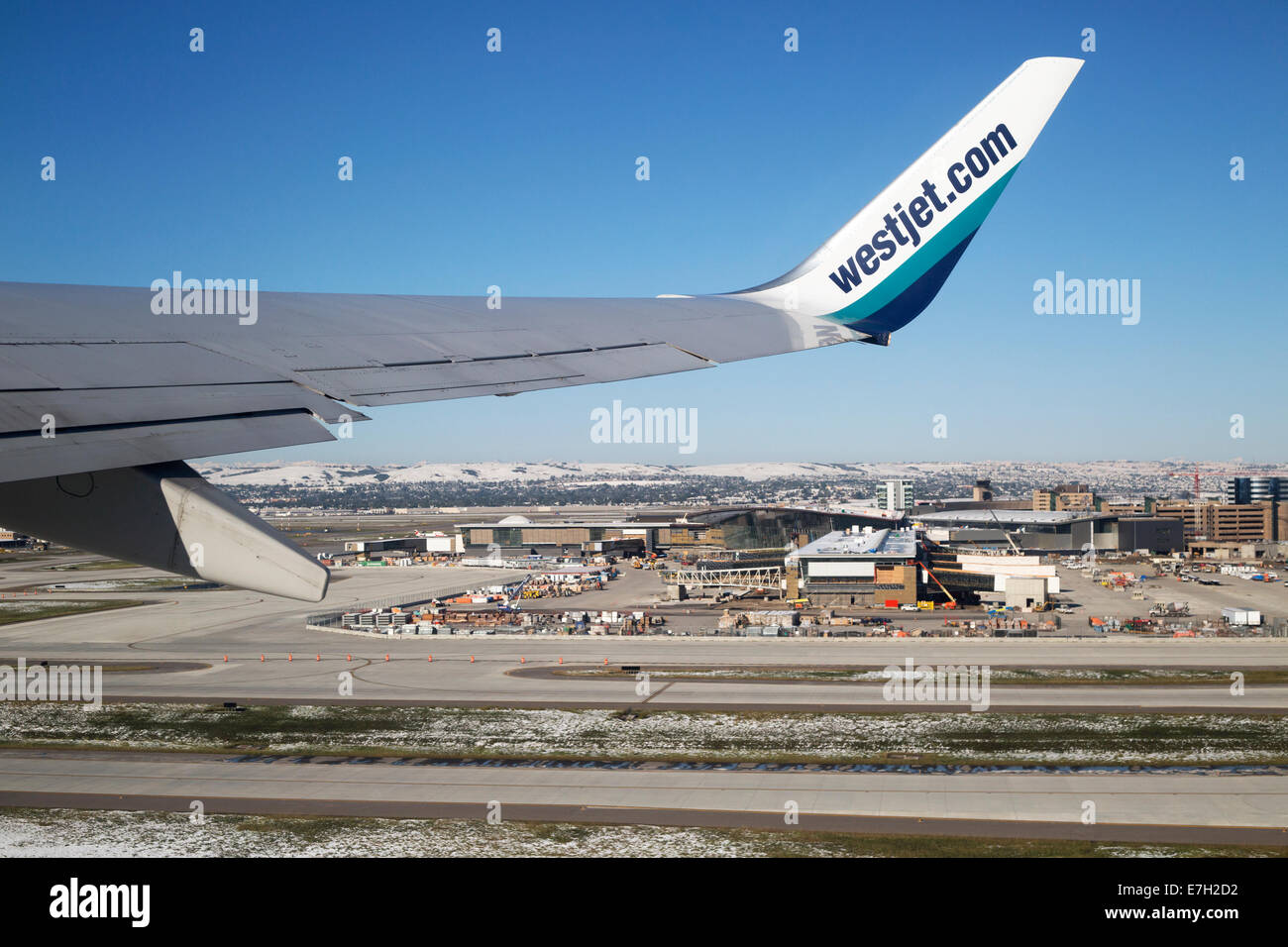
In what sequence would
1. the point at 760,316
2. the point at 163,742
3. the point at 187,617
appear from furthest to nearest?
the point at 187,617, the point at 163,742, the point at 760,316

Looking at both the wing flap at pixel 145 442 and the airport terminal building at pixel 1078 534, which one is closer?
the wing flap at pixel 145 442

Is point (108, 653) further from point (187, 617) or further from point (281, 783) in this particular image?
point (281, 783)

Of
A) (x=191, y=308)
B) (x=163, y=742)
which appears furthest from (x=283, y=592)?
(x=163, y=742)
